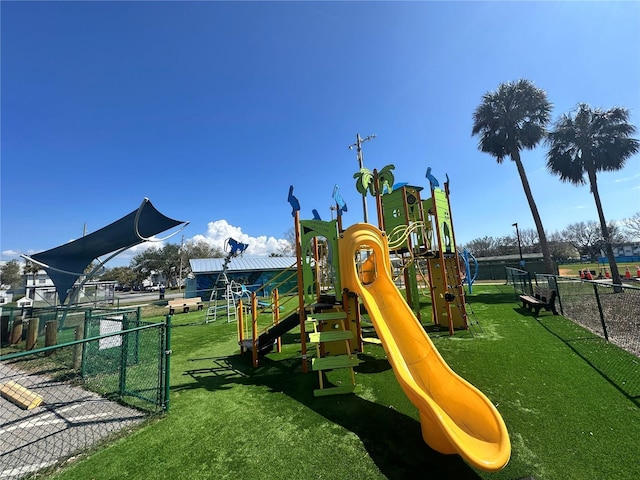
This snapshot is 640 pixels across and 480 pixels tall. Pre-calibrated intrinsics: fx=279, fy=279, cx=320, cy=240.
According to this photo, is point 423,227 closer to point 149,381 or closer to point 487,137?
point 149,381

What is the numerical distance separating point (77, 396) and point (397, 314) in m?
6.43

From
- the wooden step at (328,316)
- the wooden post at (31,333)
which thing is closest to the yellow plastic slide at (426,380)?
the wooden step at (328,316)

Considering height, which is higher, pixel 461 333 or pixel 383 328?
pixel 383 328

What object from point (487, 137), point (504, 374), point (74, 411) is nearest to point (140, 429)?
point (74, 411)

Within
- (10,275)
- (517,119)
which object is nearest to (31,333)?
(517,119)

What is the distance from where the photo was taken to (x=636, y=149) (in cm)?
1745

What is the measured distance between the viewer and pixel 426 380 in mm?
4180

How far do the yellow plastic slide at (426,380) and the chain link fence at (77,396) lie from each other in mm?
3639

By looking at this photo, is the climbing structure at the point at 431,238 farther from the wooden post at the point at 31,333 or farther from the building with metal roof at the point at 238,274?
the building with metal roof at the point at 238,274

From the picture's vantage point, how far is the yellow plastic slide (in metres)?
2.90

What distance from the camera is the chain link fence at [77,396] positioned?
3.73 meters

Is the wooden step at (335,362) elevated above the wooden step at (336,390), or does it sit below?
above

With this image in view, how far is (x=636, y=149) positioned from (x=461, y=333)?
64.4 ft

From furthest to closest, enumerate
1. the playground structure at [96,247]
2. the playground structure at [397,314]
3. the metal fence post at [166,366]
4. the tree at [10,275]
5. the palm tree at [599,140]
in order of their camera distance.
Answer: the tree at [10,275]
the palm tree at [599,140]
the playground structure at [96,247]
the metal fence post at [166,366]
the playground structure at [397,314]
